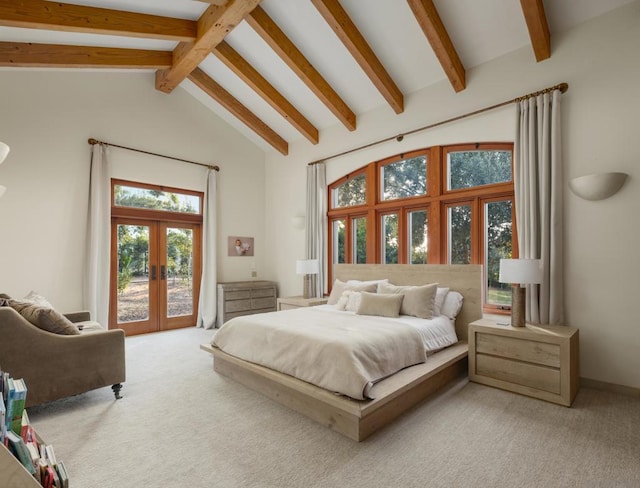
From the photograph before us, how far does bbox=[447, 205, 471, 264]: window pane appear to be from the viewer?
14.2 feet

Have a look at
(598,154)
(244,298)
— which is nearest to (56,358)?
(244,298)

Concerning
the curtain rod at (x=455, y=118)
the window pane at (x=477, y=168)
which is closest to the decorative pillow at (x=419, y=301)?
the window pane at (x=477, y=168)

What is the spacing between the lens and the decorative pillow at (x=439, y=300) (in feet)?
12.8

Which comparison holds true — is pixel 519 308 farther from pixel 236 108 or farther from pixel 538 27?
pixel 236 108

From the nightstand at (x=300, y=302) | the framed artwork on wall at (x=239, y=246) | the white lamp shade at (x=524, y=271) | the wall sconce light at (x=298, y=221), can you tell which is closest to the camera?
the white lamp shade at (x=524, y=271)

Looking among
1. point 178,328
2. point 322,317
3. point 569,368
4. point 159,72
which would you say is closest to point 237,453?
point 322,317

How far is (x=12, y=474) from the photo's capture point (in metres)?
1.01

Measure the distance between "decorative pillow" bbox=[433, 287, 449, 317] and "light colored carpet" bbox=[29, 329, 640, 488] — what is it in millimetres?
894

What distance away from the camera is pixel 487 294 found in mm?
4211

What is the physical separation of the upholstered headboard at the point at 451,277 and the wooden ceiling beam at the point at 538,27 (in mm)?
2359

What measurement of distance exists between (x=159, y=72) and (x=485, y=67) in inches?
187

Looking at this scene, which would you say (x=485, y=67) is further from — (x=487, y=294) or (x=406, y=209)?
(x=487, y=294)

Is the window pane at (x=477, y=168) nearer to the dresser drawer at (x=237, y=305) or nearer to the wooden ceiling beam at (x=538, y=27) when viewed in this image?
the wooden ceiling beam at (x=538, y=27)

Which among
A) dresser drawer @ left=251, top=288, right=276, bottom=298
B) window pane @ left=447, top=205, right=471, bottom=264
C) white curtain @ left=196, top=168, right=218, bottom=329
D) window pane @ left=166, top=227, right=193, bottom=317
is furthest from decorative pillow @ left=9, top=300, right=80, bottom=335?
window pane @ left=447, top=205, right=471, bottom=264
